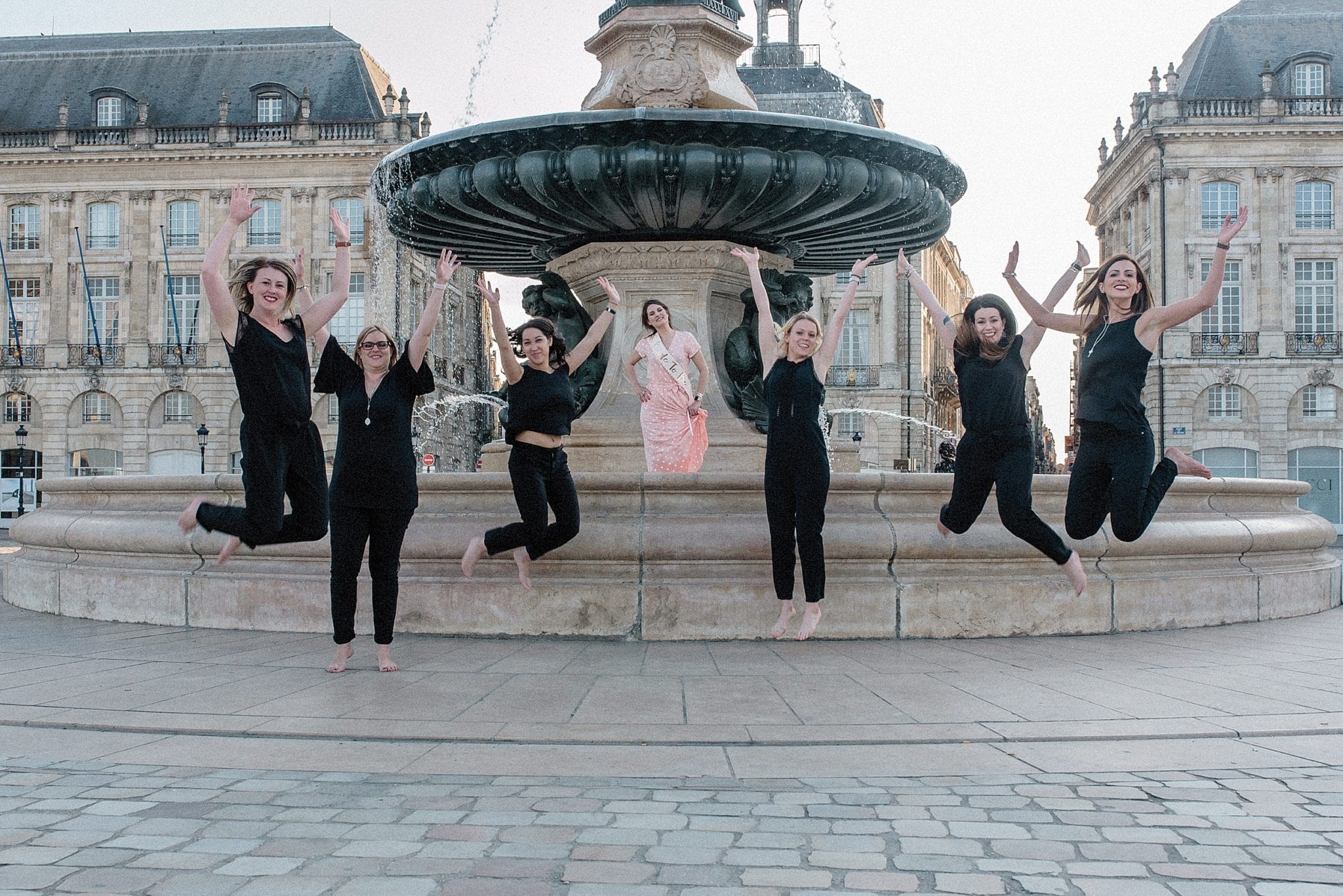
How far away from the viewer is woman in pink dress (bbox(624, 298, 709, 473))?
7609 mm

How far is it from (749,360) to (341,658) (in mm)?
4805

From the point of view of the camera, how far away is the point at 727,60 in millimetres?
10117

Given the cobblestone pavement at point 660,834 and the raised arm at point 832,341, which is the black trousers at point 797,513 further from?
the cobblestone pavement at point 660,834

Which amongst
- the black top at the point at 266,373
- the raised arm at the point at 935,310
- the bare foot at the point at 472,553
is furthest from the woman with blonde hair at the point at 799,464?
the black top at the point at 266,373

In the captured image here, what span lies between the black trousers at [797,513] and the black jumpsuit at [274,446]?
208 centimetres

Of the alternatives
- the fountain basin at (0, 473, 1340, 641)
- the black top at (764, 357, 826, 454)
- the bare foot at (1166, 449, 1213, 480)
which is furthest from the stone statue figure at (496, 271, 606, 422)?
the bare foot at (1166, 449, 1213, 480)

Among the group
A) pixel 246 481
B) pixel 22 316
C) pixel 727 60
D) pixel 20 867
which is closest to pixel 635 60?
pixel 727 60

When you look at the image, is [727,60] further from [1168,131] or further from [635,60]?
[1168,131]

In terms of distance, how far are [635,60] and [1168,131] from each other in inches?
1644

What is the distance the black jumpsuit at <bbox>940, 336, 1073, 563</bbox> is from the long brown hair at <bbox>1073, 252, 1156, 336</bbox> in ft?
1.09

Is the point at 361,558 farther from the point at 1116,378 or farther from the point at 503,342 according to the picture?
the point at 1116,378

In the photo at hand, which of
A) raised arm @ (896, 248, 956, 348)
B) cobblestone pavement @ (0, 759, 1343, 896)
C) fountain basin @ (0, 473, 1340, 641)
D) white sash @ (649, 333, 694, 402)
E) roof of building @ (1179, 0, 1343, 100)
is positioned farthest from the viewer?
roof of building @ (1179, 0, 1343, 100)

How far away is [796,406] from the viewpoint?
568cm

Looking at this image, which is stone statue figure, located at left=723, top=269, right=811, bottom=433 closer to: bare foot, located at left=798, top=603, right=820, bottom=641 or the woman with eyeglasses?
bare foot, located at left=798, top=603, right=820, bottom=641
